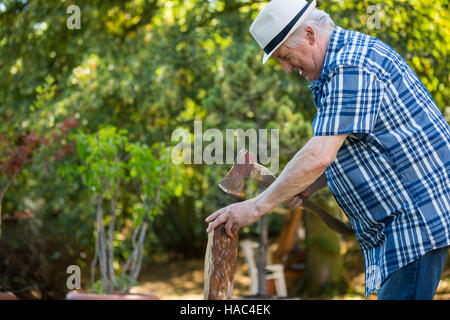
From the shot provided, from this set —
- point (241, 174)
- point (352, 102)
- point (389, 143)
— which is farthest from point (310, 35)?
point (241, 174)

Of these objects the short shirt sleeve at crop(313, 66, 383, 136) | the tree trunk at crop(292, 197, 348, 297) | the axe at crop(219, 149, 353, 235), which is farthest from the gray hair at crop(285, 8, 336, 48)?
the tree trunk at crop(292, 197, 348, 297)

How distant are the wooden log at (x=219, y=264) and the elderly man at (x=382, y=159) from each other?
0.10m

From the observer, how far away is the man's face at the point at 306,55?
5.80 ft

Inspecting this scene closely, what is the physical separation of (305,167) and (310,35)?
490mm

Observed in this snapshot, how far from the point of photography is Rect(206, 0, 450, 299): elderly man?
1596 millimetres

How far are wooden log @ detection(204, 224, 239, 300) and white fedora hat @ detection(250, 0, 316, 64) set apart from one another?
0.69 m

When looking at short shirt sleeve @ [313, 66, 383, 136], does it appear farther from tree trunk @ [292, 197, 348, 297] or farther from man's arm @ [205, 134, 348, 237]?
tree trunk @ [292, 197, 348, 297]

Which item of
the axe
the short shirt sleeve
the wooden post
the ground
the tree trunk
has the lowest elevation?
the ground

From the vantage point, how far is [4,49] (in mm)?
5695

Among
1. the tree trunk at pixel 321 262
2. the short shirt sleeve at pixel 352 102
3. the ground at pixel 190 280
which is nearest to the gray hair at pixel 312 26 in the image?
the short shirt sleeve at pixel 352 102

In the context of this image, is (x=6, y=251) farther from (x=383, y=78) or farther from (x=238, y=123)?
(x=383, y=78)

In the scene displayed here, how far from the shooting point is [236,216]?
1735 mm

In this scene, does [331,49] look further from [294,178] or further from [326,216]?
[326,216]

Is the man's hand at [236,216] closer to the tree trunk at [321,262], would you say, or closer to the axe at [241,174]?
the axe at [241,174]
